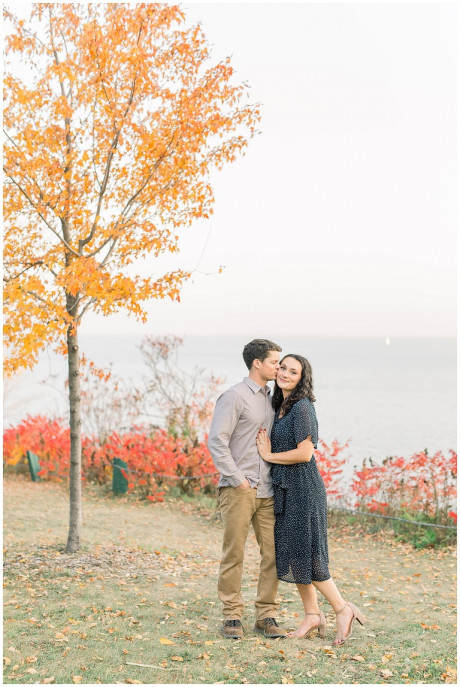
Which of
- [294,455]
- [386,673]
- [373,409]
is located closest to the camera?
[386,673]

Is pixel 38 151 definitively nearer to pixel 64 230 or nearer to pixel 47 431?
pixel 64 230

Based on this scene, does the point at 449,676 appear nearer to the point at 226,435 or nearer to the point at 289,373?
the point at 226,435

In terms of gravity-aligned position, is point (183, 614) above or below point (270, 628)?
below

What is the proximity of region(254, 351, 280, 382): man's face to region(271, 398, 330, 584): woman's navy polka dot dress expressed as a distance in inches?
11.8

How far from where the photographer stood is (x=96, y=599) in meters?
5.68

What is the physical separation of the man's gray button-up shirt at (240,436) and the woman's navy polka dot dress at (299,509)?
137 mm

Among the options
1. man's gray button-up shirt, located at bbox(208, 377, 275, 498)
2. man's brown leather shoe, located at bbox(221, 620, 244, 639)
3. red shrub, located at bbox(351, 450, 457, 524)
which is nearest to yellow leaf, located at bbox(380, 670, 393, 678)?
man's brown leather shoe, located at bbox(221, 620, 244, 639)

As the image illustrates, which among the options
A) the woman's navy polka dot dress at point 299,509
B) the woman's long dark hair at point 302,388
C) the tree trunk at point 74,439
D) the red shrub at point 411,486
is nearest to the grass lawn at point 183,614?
the tree trunk at point 74,439

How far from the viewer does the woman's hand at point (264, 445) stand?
15.7 ft

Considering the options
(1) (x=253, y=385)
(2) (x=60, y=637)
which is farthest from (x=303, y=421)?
(2) (x=60, y=637)

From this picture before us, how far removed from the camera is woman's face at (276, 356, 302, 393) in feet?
15.7

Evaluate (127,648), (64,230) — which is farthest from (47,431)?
(127,648)

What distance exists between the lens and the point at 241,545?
4.79 meters

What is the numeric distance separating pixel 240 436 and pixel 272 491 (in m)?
0.48
